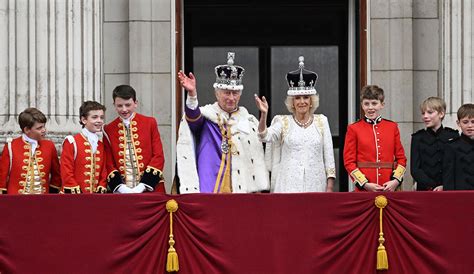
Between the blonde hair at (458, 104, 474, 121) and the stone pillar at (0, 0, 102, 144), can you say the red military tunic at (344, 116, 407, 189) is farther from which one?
the stone pillar at (0, 0, 102, 144)

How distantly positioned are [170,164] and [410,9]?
346cm

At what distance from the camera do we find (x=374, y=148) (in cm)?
1568

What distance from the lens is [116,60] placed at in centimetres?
1869

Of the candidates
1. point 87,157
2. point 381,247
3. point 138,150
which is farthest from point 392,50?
point 87,157

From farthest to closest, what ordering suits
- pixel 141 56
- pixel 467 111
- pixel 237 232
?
pixel 141 56 → pixel 467 111 → pixel 237 232

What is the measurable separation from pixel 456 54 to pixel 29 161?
5.45m

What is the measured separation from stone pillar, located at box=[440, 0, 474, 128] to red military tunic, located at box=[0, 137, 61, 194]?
492 centimetres

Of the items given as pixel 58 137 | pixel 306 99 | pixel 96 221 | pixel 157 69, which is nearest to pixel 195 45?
pixel 157 69

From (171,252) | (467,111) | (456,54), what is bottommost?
(171,252)

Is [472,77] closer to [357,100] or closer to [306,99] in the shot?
[357,100]

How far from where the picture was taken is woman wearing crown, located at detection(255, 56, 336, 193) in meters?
15.7

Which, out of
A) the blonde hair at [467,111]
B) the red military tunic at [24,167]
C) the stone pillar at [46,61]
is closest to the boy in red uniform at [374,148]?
the blonde hair at [467,111]

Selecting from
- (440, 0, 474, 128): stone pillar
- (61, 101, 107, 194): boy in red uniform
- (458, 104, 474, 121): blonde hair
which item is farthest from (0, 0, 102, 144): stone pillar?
(458, 104, 474, 121): blonde hair

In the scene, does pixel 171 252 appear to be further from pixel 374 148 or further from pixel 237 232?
pixel 374 148
